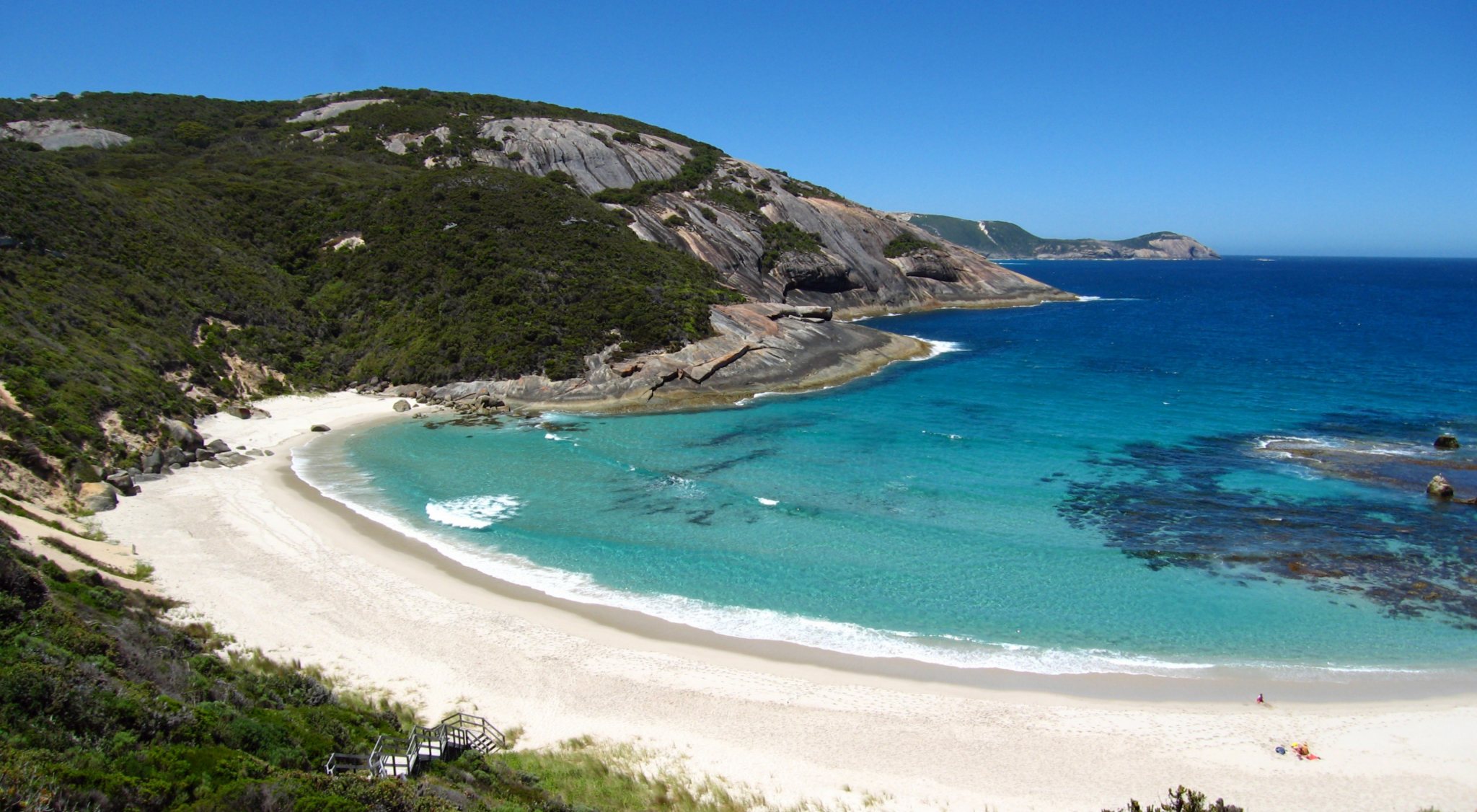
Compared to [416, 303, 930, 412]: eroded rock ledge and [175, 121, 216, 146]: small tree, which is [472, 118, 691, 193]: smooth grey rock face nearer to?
[175, 121, 216, 146]: small tree

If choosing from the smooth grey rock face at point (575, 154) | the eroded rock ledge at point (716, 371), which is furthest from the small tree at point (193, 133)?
the eroded rock ledge at point (716, 371)

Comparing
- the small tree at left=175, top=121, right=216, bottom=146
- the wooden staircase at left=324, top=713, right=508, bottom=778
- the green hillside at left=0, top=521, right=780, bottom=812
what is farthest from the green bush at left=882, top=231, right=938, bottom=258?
the green hillside at left=0, top=521, right=780, bottom=812

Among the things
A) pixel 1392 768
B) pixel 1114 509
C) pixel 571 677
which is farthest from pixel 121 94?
pixel 1392 768

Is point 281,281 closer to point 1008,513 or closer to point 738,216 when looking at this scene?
point 738,216

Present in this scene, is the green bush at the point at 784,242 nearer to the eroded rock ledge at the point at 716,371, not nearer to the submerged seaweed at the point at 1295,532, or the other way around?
the eroded rock ledge at the point at 716,371

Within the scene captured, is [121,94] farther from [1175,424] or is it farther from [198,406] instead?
[1175,424]

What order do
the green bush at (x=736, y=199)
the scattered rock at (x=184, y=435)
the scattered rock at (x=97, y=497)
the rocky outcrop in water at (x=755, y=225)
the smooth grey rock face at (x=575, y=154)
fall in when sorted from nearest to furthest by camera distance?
the scattered rock at (x=97, y=497) → the scattered rock at (x=184, y=435) → the rocky outcrop in water at (x=755, y=225) → the smooth grey rock face at (x=575, y=154) → the green bush at (x=736, y=199)
